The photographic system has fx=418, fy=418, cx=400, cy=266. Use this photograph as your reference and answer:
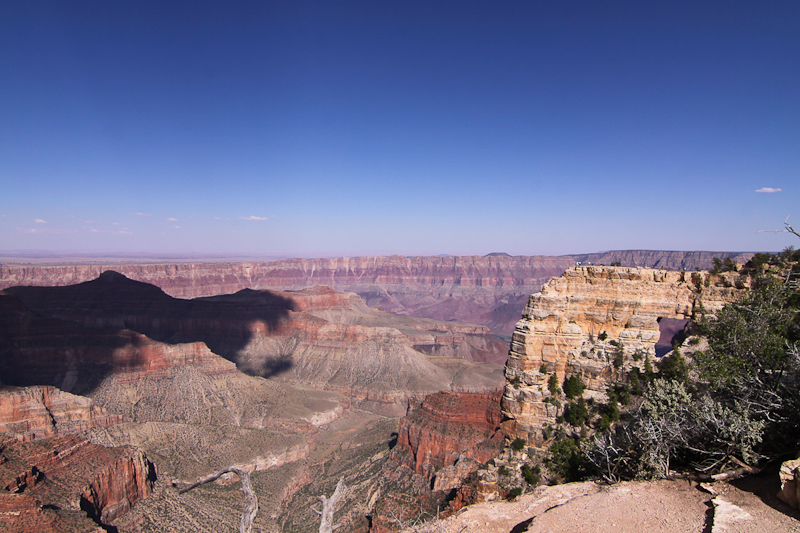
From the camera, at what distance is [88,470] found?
3178 cm

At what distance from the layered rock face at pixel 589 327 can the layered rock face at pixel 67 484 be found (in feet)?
87.6

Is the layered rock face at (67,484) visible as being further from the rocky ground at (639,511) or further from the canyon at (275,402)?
the rocky ground at (639,511)

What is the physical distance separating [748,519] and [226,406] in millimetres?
67604

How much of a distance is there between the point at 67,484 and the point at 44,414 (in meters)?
18.8

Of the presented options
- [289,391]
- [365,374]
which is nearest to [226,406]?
[289,391]

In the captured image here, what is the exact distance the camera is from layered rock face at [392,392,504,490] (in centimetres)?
3169

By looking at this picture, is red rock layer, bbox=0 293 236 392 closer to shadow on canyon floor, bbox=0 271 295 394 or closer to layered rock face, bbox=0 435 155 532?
shadow on canyon floor, bbox=0 271 295 394

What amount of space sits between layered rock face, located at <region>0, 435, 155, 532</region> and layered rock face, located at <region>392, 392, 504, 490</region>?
72.5 ft

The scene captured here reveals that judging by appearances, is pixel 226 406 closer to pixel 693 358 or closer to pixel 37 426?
pixel 37 426

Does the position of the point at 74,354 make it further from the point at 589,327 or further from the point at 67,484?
the point at 589,327

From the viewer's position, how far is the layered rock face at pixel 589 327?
19234 millimetres

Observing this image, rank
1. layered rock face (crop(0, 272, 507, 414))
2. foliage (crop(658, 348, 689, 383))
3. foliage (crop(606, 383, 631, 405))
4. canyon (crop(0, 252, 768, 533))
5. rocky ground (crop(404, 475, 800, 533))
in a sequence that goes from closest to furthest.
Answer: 1. rocky ground (crop(404, 475, 800, 533))
2. foliage (crop(658, 348, 689, 383))
3. foliage (crop(606, 383, 631, 405))
4. canyon (crop(0, 252, 768, 533))
5. layered rock face (crop(0, 272, 507, 414))

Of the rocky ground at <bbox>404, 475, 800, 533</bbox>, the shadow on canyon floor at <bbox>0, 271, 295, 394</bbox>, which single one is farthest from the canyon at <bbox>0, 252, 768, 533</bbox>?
the rocky ground at <bbox>404, 475, 800, 533</bbox>

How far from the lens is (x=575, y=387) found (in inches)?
770
